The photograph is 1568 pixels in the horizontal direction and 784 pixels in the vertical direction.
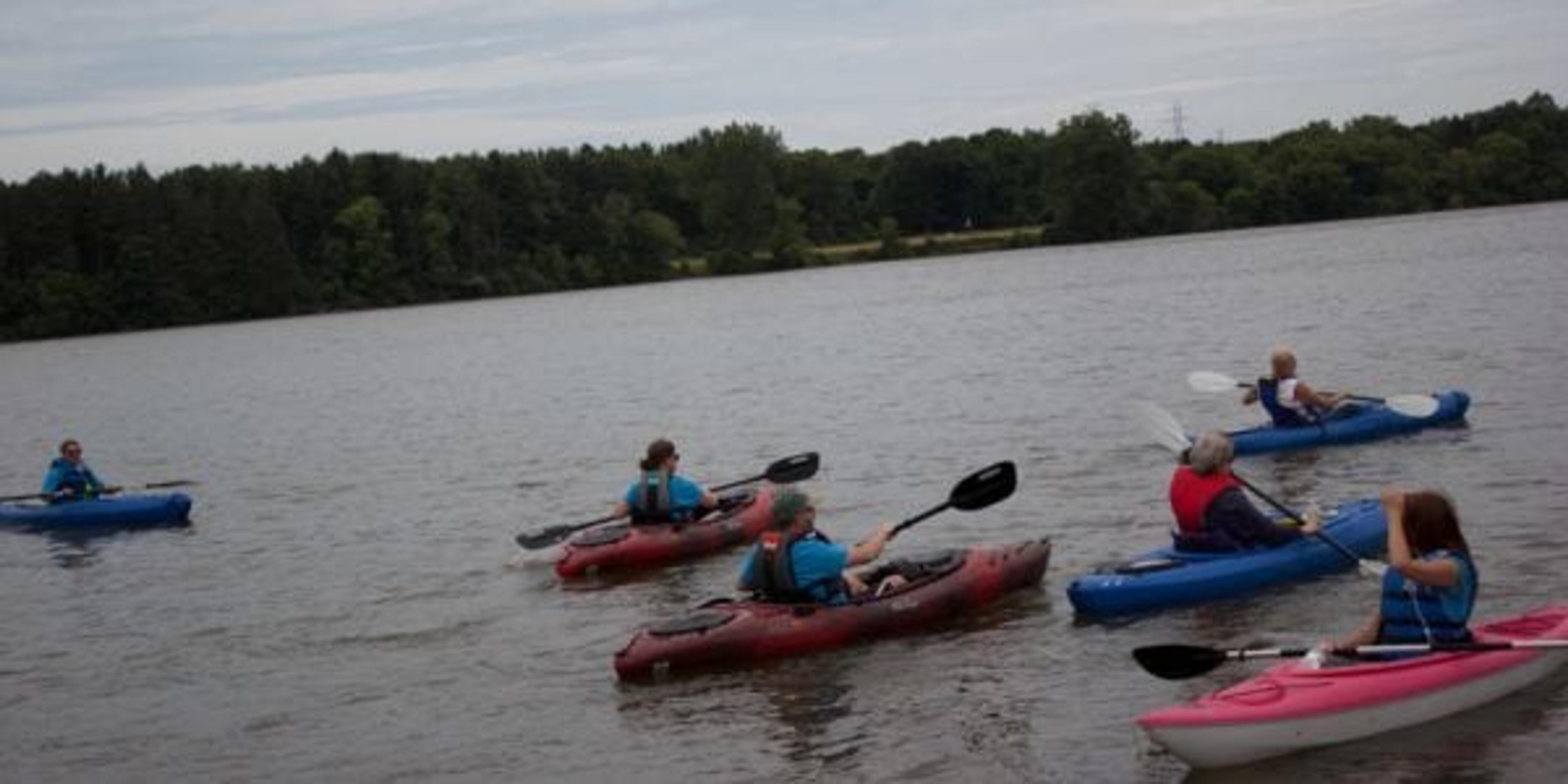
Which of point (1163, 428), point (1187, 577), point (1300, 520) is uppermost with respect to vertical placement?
point (1163, 428)

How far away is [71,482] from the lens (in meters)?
23.9

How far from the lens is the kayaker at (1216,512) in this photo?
1264cm

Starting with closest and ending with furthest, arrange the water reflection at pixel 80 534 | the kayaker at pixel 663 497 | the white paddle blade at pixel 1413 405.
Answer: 1. the kayaker at pixel 663 497
2. the white paddle blade at pixel 1413 405
3. the water reflection at pixel 80 534

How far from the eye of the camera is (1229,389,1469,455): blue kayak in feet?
65.5

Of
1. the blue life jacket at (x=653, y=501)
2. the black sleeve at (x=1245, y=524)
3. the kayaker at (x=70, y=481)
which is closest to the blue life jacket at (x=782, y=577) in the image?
the black sleeve at (x=1245, y=524)

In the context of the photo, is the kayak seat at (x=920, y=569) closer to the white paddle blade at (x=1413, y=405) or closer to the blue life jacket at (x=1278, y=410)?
the blue life jacket at (x=1278, y=410)

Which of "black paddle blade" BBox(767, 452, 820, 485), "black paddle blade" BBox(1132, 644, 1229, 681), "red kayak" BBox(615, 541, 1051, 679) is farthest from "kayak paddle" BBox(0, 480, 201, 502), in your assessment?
"black paddle blade" BBox(1132, 644, 1229, 681)

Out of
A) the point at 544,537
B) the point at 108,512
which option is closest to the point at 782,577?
the point at 544,537

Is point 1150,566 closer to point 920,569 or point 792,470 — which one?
point 920,569

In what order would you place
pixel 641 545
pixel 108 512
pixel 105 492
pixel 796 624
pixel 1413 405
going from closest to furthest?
pixel 796 624
pixel 641 545
pixel 1413 405
pixel 108 512
pixel 105 492

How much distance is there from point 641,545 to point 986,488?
369 centimetres

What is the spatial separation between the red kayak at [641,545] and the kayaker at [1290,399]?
20.6ft

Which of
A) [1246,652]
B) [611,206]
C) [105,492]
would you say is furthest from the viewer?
[611,206]

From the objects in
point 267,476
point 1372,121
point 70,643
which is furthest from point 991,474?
point 1372,121
